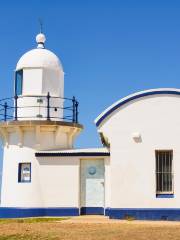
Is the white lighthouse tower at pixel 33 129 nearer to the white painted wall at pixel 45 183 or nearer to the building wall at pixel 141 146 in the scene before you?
the white painted wall at pixel 45 183

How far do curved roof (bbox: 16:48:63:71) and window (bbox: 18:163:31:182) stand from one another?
197 inches

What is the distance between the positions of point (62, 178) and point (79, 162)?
1.09 meters

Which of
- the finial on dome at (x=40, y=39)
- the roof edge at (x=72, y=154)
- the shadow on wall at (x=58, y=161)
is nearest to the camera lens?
the roof edge at (x=72, y=154)

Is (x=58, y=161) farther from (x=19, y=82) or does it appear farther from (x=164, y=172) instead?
(x=164, y=172)

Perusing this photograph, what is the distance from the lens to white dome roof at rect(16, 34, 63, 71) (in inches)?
951

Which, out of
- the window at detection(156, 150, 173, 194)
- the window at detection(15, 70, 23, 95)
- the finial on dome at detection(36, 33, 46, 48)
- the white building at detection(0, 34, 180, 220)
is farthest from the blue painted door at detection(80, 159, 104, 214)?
the finial on dome at detection(36, 33, 46, 48)

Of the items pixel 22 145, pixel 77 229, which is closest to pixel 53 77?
pixel 22 145

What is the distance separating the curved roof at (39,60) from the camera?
2416 cm

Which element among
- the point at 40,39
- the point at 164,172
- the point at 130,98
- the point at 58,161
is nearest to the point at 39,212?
the point at 58,161

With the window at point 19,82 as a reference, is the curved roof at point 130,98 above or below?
below

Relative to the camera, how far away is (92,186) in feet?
73.6

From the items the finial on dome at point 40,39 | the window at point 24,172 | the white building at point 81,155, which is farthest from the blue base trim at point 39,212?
the finial on dome at point 40,39

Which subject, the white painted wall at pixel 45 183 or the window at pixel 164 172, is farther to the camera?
the white painted wall at pixel 45 183

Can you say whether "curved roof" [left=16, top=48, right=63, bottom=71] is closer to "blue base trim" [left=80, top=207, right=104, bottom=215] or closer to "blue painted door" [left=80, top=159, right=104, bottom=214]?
"blue painted door" [left=80, top=159, right=104, bottom=214]
